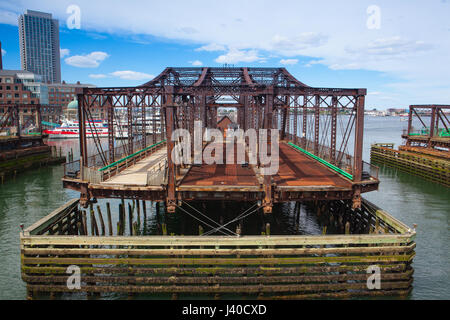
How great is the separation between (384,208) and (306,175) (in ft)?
42.9

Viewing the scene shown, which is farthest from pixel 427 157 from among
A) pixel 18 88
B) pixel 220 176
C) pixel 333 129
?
pixel 18 88

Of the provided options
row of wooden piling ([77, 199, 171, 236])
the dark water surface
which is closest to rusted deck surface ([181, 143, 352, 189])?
the dark water surface

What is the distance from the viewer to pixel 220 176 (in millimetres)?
19969

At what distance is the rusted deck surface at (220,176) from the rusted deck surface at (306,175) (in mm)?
1809

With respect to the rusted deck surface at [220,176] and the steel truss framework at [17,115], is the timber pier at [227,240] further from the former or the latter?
the steel truss framework at [17,115]

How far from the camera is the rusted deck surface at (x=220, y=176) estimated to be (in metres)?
18.0

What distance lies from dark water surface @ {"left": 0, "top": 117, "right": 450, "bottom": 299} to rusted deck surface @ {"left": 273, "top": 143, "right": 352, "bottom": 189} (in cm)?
358

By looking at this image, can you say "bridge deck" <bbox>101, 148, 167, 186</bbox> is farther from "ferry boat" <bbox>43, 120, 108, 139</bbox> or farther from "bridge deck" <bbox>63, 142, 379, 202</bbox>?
"ferry boat" <bbox>43, 120, 108, 139</bbox>

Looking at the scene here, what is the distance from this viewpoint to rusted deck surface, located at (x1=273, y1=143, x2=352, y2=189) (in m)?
18.1

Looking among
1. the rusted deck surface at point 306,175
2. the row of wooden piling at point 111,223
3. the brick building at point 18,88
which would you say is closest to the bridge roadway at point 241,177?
the rusted deck surface at point 306,175
